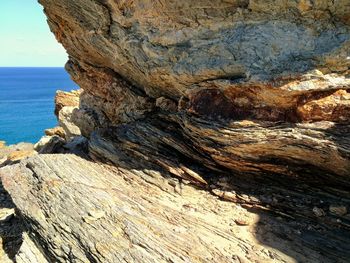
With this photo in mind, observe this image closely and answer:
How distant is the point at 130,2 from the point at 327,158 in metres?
8.69

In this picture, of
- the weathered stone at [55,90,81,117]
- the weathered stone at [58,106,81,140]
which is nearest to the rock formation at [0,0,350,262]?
the weathered stone at [58,106,81,140]

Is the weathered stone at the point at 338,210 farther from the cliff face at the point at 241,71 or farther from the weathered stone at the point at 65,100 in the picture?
the weathered stone at the point at 65,100

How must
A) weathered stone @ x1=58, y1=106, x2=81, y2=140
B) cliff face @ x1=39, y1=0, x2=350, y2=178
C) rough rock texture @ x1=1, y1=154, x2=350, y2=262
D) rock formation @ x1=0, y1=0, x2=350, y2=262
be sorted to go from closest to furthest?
rough rock texture @ x1=1, y1=154, x2=350, y2=262, rock formation @ x1=0, y1=0, x2=350, y2=262, cliff face @ x1=39, y1=0, x2=350, y2=178, weathered stone @ x1=58, y1=106, x2=81, y2=140

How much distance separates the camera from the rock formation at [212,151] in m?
11.9

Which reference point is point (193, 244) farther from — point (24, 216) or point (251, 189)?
point (24, 216)

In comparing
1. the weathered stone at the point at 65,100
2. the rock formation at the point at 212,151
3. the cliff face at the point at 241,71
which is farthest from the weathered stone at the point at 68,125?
the cliff face at the point at 241,71

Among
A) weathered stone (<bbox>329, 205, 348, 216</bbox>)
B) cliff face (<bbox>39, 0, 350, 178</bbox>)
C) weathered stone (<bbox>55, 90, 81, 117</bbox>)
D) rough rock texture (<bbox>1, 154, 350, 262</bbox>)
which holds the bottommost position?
weathered stone (<bbox>55, 90, 81, 117</bbox>)

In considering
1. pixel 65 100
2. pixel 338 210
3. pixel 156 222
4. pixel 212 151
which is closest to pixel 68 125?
pixel 65 100

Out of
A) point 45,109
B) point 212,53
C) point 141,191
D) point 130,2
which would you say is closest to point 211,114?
point 212,53

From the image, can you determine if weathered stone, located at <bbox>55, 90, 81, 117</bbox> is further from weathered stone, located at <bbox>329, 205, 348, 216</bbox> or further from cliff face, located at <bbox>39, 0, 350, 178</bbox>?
weathered stone, located at <bbox>329, 205, 348, 216</bbox>

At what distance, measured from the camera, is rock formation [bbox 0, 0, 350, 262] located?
1188 cm

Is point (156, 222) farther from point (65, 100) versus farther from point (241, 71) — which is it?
point (65, 100)

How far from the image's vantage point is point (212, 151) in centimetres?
1373

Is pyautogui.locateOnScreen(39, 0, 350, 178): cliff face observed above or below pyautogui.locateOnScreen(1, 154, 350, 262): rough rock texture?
above
